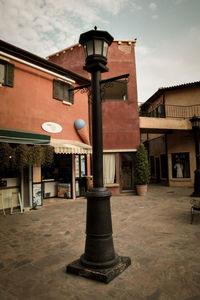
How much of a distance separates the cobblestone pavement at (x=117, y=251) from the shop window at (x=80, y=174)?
3.48 m

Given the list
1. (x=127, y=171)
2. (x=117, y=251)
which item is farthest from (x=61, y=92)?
(x=117, y=251)

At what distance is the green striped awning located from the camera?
5.95 m

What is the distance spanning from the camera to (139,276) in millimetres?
3156

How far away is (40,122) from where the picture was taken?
8.99 m

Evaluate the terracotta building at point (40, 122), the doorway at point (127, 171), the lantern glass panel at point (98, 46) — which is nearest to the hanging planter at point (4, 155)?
A: the terracotta building at point (40, 122)

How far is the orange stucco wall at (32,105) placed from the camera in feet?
25.9

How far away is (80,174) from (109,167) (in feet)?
6.42

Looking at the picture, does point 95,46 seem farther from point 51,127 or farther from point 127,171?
point 127,171

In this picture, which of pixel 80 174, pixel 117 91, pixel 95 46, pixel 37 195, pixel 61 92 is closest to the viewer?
pixel 95 46

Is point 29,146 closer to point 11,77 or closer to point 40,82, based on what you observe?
point 11,77

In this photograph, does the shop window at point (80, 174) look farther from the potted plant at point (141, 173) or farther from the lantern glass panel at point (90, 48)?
the lantern glass panel at point (90, 48)

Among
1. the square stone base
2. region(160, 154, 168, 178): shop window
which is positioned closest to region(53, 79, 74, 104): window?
the square stone base

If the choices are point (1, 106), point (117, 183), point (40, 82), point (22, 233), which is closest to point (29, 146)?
point (1, 106)

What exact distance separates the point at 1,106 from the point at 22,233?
15.6ft
